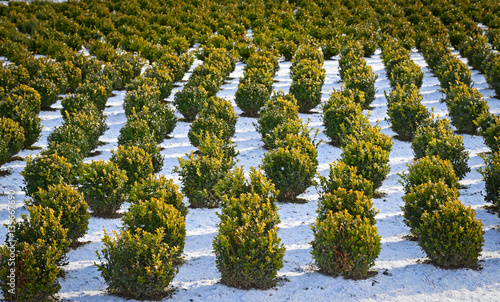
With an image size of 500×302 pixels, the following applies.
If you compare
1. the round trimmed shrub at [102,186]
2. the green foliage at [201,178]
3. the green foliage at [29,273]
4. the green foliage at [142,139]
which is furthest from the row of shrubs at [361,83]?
the green foliage at [29,273]

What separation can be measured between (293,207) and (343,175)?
162cm

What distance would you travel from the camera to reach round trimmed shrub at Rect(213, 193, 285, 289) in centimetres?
692

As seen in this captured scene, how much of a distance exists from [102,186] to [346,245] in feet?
16.6

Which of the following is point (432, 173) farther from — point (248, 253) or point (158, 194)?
point (158, 194)

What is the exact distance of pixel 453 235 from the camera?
7.23 metres

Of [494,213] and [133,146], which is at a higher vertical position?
[133,146]

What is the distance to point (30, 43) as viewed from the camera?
2308 cm

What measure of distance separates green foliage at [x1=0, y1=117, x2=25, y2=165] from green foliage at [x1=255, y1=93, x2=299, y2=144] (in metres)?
6.59

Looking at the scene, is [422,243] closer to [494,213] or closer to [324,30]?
[494,213]

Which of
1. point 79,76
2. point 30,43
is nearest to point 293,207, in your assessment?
point 79,76

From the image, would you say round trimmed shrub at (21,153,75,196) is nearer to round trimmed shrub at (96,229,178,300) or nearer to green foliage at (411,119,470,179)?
round trimmed shrub at (96,229,178,300)

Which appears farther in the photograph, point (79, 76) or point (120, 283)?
point (79, 76)

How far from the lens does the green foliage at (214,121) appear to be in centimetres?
1227

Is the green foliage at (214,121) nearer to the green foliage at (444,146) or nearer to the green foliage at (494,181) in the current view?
the green foliage at (444,146)
